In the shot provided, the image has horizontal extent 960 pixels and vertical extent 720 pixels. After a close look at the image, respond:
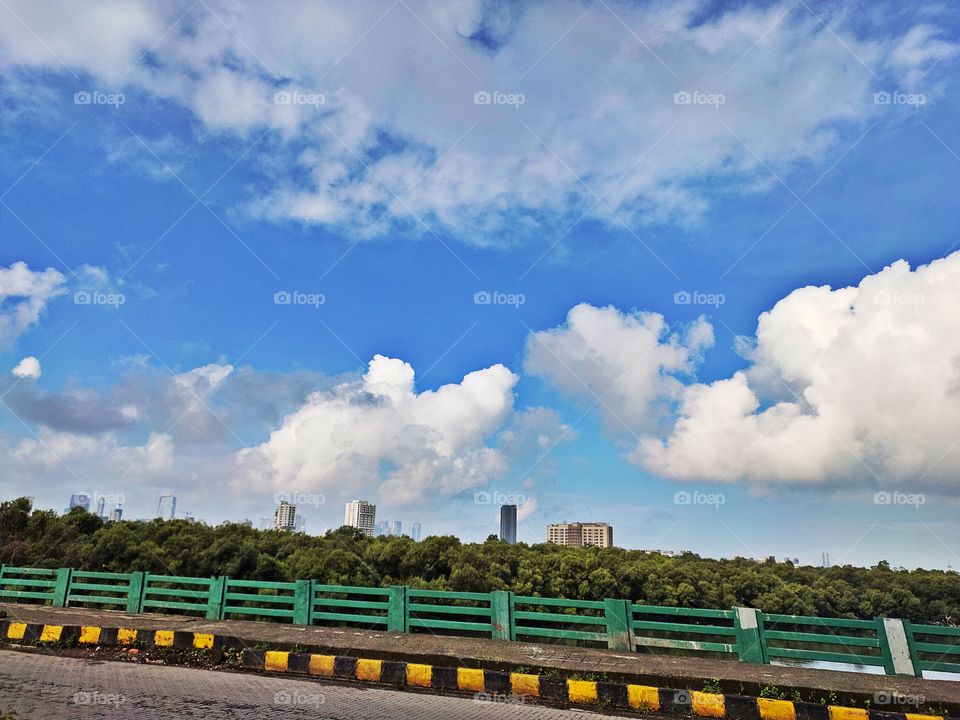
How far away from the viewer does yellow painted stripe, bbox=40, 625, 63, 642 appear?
28.6 ft

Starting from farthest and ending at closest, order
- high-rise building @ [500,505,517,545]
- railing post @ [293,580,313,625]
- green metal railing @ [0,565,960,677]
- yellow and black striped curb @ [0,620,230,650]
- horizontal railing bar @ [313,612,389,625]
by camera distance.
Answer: high-rise building @ [500,505,517,545] < railing post @ [293,580,313,625] < horizontal railing bar @ [313,612,389,625] < yellow and black striped curb @ [0,620,230,650] < green metal railing @ [0,565,960,677]

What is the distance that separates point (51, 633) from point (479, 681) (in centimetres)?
656

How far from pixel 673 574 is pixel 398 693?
108 feet

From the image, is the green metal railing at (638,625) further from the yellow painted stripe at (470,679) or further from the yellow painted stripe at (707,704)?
the yellow painted stripe at (470,679)

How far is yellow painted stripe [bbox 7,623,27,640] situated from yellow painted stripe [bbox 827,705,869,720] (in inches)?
419

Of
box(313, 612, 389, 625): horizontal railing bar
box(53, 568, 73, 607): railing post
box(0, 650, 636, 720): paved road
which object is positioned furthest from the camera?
box(53, 568, 73, 607): railing post

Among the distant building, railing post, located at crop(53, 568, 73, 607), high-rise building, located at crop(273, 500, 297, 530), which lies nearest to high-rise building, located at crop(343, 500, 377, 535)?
high-rise building, located at crop(273, 500, 297, 530)

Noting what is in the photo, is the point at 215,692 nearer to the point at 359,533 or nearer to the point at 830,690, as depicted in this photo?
the point at 830,690

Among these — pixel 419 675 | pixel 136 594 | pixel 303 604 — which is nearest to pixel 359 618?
pixel 303 604

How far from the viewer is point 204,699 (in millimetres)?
5852

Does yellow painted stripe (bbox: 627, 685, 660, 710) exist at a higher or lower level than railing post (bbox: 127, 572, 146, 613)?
lower

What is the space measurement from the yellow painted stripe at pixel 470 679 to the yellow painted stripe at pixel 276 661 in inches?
92.3

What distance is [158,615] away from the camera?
36.2 feet

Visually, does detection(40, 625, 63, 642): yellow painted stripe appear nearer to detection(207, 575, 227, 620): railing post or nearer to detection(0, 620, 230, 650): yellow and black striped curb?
detection(0, 620, 230, 650): yellow and black striped curb
